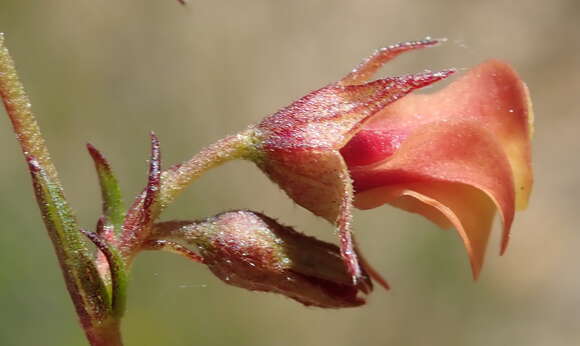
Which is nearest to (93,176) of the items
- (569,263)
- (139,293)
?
(139,293)

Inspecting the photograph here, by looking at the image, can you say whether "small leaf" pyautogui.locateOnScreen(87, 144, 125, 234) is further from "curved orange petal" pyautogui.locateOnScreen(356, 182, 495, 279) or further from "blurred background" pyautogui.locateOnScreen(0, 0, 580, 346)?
"blurred background" pyautogui.locateOnScreen(0, 0, 580, 346)

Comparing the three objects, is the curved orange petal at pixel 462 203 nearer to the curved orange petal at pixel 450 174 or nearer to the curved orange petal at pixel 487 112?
the curved orange petal at pixel 450 174

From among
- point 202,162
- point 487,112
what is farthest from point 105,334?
point 487,112

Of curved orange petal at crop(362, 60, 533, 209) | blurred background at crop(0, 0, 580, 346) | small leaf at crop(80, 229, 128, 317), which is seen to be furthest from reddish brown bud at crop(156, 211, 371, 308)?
blurred background at crop(0, 0, 580, 346)

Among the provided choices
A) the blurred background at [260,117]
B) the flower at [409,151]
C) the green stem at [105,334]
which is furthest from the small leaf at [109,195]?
the blurred background at [260,117]

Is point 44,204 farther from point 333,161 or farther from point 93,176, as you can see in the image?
point 93,176
